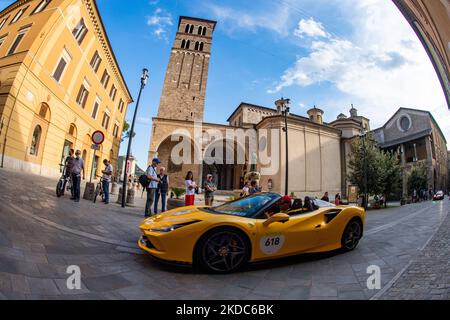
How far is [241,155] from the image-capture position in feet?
108

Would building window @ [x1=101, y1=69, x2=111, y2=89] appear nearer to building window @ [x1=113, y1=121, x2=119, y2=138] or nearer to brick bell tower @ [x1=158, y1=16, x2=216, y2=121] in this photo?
building window @ [x1=113, y1=121, x2=119, y2=138]

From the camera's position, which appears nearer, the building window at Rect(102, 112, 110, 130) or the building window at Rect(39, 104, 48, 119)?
the building window at Rect(39, 104, 48, 119)

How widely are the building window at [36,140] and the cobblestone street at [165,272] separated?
11.8 metres

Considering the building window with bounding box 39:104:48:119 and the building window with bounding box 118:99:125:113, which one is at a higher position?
the building window with bounding box 118:99:125:113

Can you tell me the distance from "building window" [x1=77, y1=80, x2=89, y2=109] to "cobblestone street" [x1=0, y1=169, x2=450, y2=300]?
53.8 feet

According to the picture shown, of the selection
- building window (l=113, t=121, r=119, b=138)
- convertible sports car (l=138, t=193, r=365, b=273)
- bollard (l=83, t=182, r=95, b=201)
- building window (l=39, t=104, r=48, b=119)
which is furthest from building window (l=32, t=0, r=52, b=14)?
convertible sports car (l=138, t=193, r=365, b=273)

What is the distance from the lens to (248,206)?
3.42 m

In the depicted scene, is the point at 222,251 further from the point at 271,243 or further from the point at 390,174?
the point at 390,174

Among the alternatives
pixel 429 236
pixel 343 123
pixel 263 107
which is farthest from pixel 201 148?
pixel 429 236

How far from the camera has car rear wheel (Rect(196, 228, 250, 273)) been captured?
8.65 ft

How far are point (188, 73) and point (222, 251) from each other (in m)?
39.0

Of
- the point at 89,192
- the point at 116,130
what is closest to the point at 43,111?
the point at 89,192

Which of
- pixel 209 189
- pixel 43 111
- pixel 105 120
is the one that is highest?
pixel 105 120

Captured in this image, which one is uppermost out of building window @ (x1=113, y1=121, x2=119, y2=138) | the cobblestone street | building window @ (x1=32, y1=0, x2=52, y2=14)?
building window @ (x1=32, y1=0, x2=52, y2=14)
